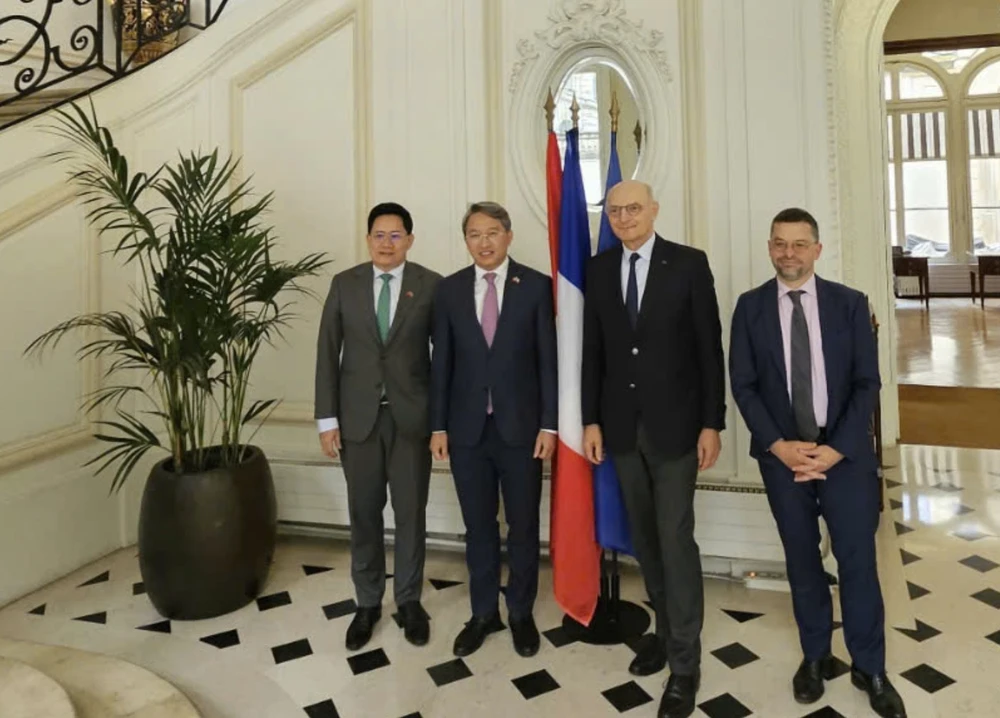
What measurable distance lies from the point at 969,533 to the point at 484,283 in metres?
3.11

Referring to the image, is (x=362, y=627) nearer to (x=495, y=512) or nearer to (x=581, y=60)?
(x=495, y=512)

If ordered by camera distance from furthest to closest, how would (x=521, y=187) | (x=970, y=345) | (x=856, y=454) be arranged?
(x=970, y=345) → (x=521, y=187) → (x=856, y=454)

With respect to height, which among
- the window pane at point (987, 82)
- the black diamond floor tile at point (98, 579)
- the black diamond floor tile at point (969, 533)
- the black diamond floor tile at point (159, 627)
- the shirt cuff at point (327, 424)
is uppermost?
the window pane at point (987, 82)

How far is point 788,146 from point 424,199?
1836 millimetres

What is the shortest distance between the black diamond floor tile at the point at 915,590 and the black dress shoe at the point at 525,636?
5.69 ft

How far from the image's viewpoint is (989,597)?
3.33 metres

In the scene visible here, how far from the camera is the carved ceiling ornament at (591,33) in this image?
370cm

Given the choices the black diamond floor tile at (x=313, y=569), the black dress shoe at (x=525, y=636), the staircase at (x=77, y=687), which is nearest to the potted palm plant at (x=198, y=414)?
the black diamond floor tile at (x=313, y=569)

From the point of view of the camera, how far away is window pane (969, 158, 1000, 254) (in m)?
15.9

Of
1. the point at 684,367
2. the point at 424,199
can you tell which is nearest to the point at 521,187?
the point at 424,199

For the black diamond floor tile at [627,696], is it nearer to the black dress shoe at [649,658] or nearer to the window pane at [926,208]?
the black dress shoe at [649,658]

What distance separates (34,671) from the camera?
8.16ft

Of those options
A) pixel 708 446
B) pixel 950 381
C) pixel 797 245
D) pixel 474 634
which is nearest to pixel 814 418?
pixel 708 446

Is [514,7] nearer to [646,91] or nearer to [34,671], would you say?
[646,91]
